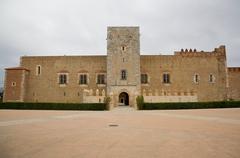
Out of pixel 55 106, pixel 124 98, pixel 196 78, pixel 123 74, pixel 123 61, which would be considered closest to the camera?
pixel 55 106

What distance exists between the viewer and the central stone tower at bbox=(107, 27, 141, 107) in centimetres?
2981

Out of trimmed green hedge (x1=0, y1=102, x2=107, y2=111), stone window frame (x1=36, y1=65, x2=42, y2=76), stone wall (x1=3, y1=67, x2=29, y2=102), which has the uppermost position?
stone window frame (x1=36, y1=65, x2=42, y2=76)

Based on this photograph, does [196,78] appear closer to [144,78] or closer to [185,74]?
[185,74]

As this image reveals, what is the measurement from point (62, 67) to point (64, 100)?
17.9 ft

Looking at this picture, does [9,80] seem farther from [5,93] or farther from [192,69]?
[192,69]

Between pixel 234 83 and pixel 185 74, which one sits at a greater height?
pixel 185 74

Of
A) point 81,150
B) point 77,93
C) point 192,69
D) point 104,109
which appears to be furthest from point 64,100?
point 81,150

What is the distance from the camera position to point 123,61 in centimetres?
3023

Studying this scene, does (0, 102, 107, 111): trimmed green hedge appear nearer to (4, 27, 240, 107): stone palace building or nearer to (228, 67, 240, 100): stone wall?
(4, 27, 240, 107): stone palace building

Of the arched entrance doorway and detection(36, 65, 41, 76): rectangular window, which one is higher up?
detection(36, 65, 41, 76): rectangular window

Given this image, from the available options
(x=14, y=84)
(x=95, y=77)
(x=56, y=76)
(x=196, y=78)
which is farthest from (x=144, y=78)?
A: (x=14, y=84)

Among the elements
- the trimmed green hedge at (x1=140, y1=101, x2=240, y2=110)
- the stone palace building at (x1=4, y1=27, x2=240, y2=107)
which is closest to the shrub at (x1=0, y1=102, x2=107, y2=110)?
the trimmed green hedge at (x1=140, y1=101, x2=240, y2=110)

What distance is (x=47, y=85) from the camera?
33469 millimetres

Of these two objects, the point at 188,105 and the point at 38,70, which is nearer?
the point at 188,105
